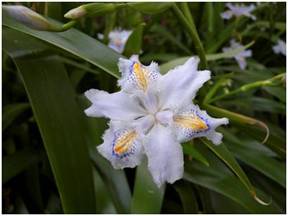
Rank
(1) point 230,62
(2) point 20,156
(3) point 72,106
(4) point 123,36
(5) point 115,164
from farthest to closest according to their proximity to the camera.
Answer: (1) point 230,62 < (4) point 123,36 < (2) point 20,156 < (3) point 72,106 < (5) point 115,164

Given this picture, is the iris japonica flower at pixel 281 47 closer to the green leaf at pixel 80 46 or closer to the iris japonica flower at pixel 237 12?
the iris japonica flower at pixel 237 12

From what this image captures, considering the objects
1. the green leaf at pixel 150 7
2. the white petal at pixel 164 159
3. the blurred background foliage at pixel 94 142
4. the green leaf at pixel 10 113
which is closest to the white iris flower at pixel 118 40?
the blurred background foliage at pixel 94 142

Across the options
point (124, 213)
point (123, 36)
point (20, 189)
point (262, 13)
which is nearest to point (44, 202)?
point (20, 189)

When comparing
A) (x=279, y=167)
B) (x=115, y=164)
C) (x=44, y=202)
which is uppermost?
(x=115, y=164)

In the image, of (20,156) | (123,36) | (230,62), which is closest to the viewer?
(20,156)

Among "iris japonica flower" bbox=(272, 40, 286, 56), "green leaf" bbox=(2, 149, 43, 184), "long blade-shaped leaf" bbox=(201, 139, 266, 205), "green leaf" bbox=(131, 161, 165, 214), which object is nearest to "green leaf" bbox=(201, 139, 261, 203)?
"long blade-shaped leaf" bbox=(201, 139, 266, 205)

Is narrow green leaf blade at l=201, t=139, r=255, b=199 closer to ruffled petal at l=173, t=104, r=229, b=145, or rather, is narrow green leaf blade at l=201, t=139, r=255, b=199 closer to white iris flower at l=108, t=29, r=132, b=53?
ruffled petal at l=173, t=104, r=229, b=145

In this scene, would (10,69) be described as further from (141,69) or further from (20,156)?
(141,69)
